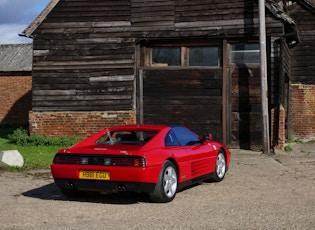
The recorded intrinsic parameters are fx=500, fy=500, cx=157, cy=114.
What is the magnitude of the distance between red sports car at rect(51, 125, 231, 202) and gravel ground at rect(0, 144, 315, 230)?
27 cm

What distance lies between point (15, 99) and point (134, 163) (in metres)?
24.2

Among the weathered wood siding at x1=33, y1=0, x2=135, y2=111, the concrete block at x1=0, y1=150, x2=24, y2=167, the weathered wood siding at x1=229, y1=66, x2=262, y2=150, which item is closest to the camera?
the concrete block at x1=0, y1=150, x2=24, y2=167

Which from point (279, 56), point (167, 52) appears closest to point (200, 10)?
point (167, 52)

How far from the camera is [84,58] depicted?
17.0m

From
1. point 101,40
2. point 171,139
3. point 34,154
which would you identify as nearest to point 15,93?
point 101,40

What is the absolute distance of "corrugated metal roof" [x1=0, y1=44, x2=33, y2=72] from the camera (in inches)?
1198

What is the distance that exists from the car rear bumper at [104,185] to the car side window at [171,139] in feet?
3.62

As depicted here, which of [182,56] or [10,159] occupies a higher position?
[182,56]

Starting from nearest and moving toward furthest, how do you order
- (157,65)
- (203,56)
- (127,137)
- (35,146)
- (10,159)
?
1. (127,137)
2. (10,159)
3. (203,56)
4. (35,146)
5. (157,65)

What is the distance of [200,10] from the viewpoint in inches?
638

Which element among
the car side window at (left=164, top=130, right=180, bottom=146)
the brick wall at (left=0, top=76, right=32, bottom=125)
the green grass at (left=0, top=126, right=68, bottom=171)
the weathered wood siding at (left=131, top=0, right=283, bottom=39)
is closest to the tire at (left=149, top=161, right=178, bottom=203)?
the car side window at (left=164, top=130, right=180, bottom=146)

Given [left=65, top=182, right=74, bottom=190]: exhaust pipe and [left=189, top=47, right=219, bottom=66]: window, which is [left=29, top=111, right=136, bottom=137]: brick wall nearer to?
[left=189, top=47, right=219, bottom=66]: window

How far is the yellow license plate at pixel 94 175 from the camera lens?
7312 mm

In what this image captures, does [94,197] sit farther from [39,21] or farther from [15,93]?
[15,93]
